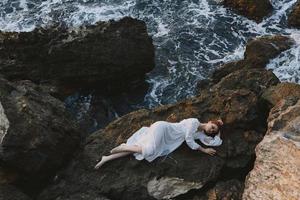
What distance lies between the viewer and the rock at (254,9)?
72.3 ft

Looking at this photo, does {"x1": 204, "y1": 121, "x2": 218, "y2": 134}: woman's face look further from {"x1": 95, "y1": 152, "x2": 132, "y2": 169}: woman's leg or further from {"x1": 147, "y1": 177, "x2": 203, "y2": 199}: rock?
{"x1": 95, "y1": 152, "x2": 132, "y2": 169}: woman's leg

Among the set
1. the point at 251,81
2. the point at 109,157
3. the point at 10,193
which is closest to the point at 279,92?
the point at 251,81

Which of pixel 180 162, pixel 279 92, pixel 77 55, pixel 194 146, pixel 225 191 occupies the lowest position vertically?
pixel 77 55

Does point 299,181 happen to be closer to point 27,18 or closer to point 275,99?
point 275,99

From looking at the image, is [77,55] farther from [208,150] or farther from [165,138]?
[208,150]

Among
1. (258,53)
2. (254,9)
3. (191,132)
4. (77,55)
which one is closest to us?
(191,132)

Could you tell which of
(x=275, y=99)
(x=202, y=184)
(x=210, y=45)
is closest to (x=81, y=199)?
(x=202, y=184)

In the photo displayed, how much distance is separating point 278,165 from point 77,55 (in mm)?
9020

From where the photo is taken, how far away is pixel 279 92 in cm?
1392

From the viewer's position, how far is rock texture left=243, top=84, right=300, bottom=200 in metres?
10.3

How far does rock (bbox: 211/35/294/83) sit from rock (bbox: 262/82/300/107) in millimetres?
4328

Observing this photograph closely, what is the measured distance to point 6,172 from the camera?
12.2m

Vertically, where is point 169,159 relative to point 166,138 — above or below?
below

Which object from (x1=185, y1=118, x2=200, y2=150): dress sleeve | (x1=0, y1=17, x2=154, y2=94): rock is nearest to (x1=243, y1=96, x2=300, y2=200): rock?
(x1=185, y1=118, x2=200, y2=150): dress sleeve
